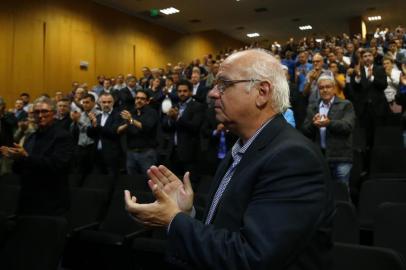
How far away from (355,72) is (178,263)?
4.88 metres

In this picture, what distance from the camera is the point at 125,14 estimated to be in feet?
42.4

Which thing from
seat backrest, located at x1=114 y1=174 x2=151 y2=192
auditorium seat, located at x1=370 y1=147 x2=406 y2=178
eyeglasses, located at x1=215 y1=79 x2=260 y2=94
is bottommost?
seat backrest, located at x1=114 y1=174 x2=151 y2=192

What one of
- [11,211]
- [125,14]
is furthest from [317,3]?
[11,211]

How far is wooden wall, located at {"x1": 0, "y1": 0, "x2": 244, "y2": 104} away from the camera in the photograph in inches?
383

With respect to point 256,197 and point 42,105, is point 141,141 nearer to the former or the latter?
point 42,105

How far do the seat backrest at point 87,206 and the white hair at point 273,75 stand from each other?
7.85 feet

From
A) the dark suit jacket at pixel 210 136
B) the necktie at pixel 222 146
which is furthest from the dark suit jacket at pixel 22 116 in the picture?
the necktie at pixel 222 146

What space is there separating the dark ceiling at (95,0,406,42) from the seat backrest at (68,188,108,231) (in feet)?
31.1

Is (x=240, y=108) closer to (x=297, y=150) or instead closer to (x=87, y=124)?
(x=297, y=150)

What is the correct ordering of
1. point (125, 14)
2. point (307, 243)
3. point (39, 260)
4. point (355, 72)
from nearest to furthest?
point (307, 243)
point (39, 260)
point (355, 72)
point (125, 14)

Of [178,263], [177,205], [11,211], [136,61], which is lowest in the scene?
[11,211]

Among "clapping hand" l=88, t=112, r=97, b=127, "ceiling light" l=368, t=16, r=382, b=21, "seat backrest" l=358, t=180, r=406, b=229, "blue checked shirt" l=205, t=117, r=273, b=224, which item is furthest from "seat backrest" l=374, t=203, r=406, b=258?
"ceiling light" l=368, t=16, r=382, b=21

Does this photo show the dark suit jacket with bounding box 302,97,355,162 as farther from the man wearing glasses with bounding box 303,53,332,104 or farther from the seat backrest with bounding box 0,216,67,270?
the seat backrest with bounding box 0,216,67,270

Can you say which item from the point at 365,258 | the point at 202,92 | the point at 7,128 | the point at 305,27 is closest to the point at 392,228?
the point at 365,258
